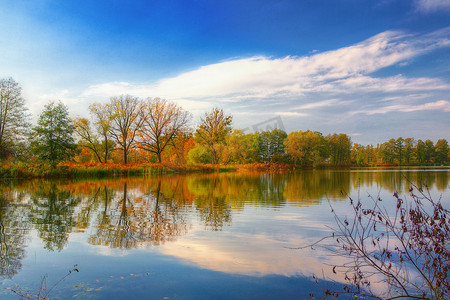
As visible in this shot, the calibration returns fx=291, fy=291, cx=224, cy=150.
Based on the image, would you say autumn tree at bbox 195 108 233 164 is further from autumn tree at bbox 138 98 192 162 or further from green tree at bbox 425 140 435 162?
green tree at bbox 425 140 435 162

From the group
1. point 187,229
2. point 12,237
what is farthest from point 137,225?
point 12,237

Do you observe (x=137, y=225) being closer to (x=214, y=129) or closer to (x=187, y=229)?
(x=187, y=229)

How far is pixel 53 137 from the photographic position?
3306 cm

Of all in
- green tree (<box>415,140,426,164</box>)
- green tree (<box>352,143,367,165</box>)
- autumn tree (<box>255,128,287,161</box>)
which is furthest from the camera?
green tree (<box>352,143,367,165</box>)

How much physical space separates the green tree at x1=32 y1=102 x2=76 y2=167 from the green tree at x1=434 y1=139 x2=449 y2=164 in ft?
418

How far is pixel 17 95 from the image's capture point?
33938 millimetres

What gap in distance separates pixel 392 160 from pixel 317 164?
165ft

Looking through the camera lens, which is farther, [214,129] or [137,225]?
[214,129]

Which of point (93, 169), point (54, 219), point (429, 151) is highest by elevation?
point (429, 151)

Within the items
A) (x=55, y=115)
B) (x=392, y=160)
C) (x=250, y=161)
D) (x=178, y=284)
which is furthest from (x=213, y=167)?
(x=392, y=160)

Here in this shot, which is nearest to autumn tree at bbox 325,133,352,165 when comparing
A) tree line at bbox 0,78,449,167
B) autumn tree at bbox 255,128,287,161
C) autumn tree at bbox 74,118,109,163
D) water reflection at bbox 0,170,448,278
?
tree line at bbox 0,78,449,167

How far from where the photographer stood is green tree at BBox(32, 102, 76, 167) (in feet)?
105

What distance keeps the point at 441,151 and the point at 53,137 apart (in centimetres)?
13100

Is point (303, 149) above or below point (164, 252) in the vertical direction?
above
